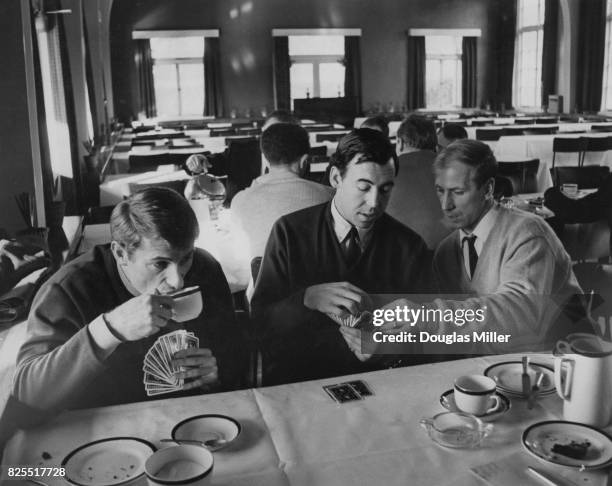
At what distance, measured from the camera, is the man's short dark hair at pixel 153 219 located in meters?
1.24

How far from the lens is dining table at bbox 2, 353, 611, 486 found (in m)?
0.97

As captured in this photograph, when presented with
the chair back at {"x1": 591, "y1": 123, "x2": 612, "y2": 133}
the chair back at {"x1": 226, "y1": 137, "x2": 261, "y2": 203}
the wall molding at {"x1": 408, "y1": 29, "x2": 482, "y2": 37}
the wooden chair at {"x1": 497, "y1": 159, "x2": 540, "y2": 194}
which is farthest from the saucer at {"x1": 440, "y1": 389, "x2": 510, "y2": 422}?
the wall molding at {"x1": 408, "y1": 29, "x2": 482, "y2": 37}

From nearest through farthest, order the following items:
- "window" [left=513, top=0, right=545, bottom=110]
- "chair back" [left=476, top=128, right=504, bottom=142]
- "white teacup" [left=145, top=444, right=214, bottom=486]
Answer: "white teacup" [left=145, top=444, right=214, bottom=486]
"chair back" [left=476, top=128, right=504, bottom=142]
"window" [left=513, top=0, right=545, bottom=110]

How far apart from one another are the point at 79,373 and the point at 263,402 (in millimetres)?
335

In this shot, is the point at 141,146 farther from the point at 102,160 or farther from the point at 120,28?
the point at 120,28

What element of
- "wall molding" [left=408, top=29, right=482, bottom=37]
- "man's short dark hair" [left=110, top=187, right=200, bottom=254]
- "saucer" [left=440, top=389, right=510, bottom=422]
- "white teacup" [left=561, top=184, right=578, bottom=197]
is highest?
"wall molding" [left=408, top=29, right=482, bottom=37]

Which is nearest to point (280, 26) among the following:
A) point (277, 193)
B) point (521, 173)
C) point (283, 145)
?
point (521, 173)

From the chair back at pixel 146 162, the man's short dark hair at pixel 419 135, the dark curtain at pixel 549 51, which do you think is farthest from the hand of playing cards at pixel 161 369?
the dark curtain at pixel 549 51

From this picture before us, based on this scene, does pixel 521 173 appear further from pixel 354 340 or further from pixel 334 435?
pixel 334 435

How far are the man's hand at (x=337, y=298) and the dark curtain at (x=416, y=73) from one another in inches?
436

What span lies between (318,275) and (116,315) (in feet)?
2.28

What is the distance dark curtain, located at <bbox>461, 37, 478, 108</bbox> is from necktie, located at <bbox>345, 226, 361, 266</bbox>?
448 inches

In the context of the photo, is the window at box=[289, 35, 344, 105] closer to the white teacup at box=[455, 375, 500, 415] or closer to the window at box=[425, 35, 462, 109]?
the window at box=[425, 35, 462, 109]

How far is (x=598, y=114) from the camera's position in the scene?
9727 millimetres
